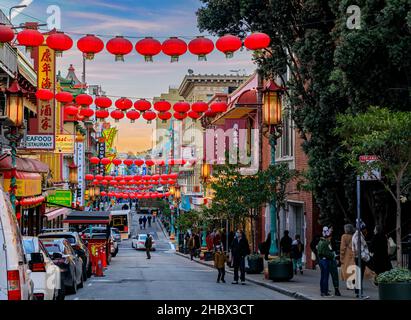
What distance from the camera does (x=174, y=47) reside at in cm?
1902

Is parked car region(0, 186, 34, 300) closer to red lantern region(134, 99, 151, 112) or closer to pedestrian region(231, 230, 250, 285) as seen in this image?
pedestrian region(231, 230, 250, 285)

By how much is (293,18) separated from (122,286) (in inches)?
393

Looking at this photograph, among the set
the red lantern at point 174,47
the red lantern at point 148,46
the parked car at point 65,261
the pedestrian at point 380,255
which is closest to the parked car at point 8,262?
the red lantern at point 148,46

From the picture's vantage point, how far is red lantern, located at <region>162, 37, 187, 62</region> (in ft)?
62.2

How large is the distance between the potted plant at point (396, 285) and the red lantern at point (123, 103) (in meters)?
15.5

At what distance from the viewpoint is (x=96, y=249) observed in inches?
1238

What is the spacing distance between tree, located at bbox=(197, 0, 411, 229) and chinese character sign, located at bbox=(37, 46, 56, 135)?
14.7m

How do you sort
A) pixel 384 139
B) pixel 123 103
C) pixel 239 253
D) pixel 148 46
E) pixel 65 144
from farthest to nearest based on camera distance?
pixel 65 144 < pixel 123 103 < pixel 239 253 < pixel 148 46 < pixel 384 139

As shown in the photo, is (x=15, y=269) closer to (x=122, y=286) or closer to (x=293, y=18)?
(x=122, y=286)

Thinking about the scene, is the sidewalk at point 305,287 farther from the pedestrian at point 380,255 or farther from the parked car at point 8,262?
the parked car at point 8,262

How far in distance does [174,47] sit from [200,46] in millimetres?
628

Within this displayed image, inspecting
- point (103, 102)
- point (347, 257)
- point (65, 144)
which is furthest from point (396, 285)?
point (65, 144)

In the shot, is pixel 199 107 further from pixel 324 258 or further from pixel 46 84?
pixel 46 84

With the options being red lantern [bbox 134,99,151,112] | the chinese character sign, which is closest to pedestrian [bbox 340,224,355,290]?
red lantern [bbox 134,99,151,112]
